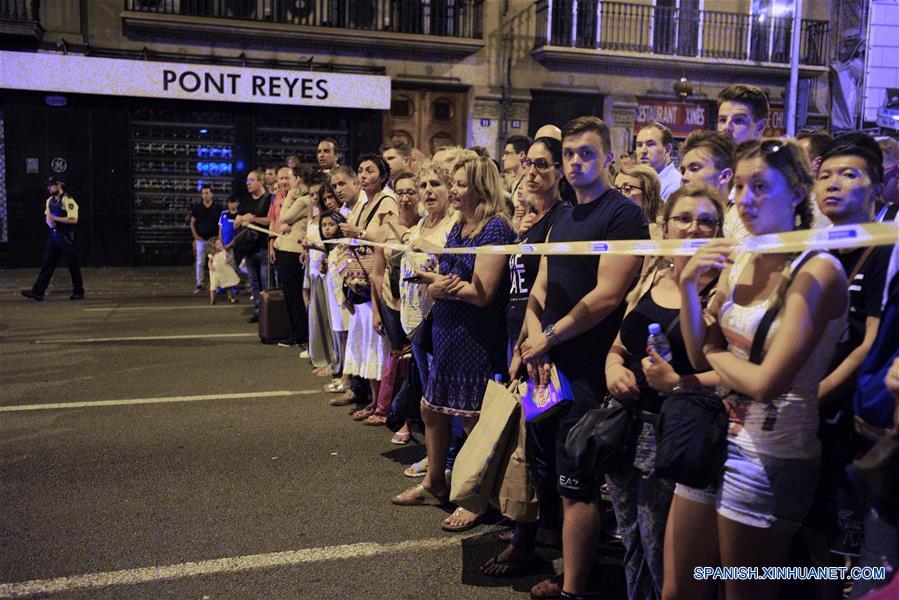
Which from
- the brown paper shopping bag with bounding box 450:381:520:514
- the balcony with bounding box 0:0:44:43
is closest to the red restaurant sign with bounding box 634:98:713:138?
the balcony with bounding box 0:0:44:43

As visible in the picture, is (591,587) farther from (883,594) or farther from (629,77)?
(629,77)

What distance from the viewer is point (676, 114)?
20891 millimetres

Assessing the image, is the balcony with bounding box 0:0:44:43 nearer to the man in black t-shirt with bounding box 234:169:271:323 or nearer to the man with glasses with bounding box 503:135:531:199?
the man in black t-shirt with bounding box 234:169:271:323

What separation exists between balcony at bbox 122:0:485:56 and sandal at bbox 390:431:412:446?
1412cm

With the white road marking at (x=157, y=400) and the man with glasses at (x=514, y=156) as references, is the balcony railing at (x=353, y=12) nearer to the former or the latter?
the man with glasses at (x=514, y=156)

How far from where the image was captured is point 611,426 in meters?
3.02

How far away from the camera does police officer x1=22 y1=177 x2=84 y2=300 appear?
13.0 m

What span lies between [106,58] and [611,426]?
55.3 ft

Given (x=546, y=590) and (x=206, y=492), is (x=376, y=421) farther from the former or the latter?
(x=546, y=590)

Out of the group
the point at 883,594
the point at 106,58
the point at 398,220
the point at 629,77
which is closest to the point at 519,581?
the point at 883,594

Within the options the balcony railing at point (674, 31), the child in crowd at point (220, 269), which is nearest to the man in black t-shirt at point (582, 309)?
the child in crowd at point (220, 269)

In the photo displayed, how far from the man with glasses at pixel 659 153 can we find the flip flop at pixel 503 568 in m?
2.73

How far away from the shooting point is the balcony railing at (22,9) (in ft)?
54.6

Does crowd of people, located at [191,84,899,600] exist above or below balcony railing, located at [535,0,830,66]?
below
